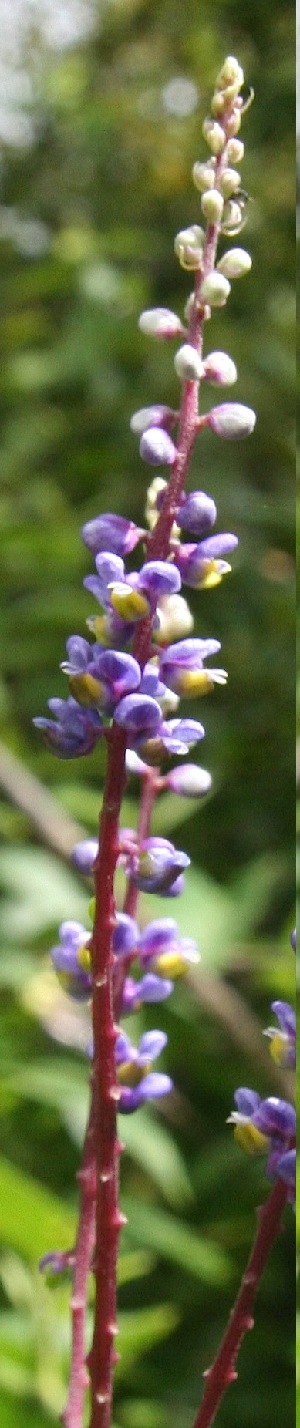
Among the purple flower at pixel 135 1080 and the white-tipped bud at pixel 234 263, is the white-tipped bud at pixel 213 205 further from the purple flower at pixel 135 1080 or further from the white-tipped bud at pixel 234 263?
the purple flower at pixel 135 1080

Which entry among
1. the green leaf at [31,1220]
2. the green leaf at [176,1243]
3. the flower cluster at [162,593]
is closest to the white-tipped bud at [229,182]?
the flower cluster at [162,593]

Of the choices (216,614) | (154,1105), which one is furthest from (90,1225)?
(216,614)

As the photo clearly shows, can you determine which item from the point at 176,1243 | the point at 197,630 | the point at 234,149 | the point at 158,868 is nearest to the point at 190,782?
the point at 158,868

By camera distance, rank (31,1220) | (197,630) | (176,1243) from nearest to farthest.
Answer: (31,1220) → (176,1243) → (197,630)

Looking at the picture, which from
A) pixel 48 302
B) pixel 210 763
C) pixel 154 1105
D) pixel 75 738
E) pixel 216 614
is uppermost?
pixel 48 302

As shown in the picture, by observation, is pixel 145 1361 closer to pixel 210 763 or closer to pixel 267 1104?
pixel 210 763

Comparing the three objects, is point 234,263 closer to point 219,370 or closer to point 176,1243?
point 219,370

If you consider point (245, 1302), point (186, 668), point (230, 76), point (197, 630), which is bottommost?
point (245, 1302)
